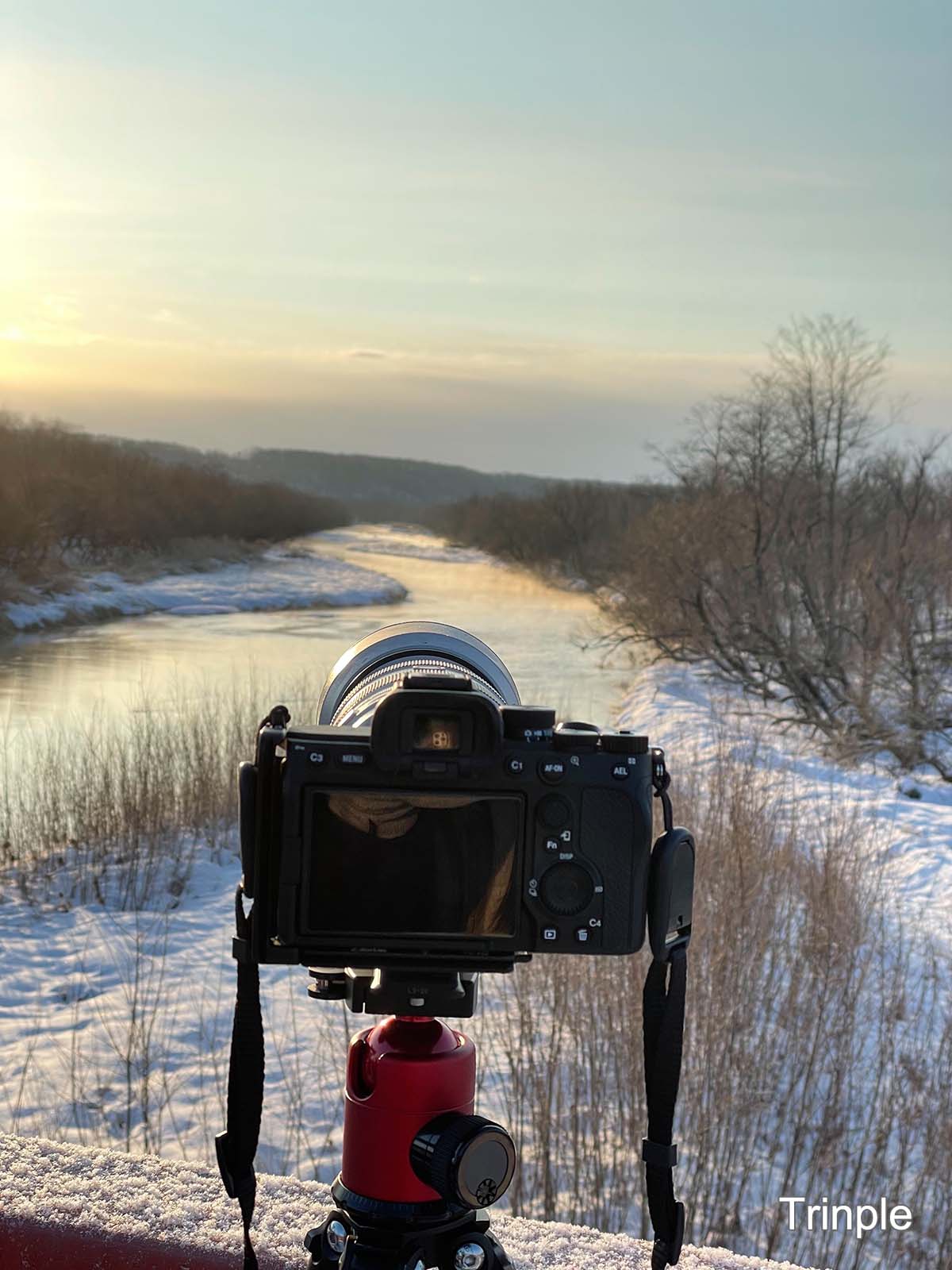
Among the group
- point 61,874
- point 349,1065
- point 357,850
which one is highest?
point 357,850

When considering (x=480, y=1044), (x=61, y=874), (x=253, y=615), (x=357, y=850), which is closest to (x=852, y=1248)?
(x=480, y=1044)

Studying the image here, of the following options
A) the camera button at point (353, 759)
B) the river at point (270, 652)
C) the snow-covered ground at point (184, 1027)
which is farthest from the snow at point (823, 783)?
the camera button at point (353, 759)

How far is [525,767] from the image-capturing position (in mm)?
1118

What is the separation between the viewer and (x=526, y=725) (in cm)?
114

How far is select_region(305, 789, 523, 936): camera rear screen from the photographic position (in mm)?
1083

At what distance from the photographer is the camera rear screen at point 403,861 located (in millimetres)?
1083

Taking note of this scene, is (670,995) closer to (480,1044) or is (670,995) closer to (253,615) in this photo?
(480,1044)

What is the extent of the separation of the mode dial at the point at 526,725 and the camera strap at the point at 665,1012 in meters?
0.13

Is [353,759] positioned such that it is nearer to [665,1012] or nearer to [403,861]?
[403,861]

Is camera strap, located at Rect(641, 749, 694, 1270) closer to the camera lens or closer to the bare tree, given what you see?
the camera lens

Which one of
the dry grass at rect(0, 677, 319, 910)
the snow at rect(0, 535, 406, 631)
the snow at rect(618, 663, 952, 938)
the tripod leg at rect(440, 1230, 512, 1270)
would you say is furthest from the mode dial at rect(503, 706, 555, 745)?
the snow at rect(0, 535, 406, 631)

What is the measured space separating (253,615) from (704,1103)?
81.8ft

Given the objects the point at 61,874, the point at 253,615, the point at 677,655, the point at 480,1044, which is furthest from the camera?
the point at 253,615

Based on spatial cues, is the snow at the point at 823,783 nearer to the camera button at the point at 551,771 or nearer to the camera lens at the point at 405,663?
the camera lens at the point at 405,663
